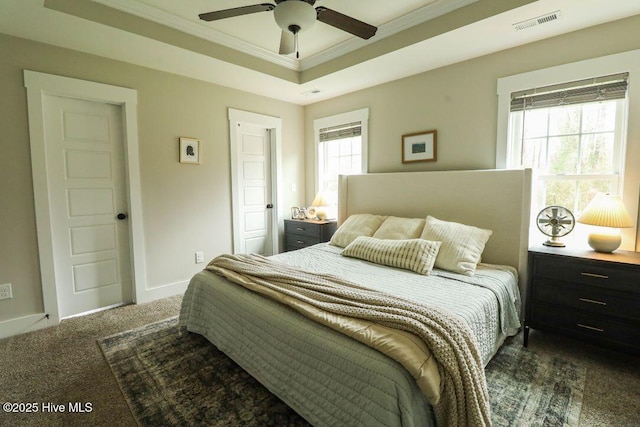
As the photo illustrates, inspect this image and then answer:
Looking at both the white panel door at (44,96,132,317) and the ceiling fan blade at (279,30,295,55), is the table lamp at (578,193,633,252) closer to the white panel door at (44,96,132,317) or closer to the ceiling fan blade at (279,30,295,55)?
the ceiling fan blade at (279,30,295,55)

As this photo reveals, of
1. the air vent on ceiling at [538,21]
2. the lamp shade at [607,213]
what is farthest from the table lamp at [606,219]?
the air vent on ceiling at [538,21]

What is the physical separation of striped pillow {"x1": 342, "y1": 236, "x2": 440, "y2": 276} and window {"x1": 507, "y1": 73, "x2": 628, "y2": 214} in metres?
1.15

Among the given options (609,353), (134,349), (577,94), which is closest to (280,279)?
(134,349)

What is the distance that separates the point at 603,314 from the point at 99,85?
4413mm

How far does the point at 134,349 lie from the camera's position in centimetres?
229

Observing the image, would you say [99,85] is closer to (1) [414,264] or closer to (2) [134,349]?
(2) [134,349]

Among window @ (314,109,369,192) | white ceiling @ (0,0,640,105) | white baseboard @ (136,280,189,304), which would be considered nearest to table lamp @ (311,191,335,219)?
window @ (314,109,369,192)

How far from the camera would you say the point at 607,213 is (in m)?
2.12

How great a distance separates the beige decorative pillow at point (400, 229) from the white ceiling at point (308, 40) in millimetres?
1561

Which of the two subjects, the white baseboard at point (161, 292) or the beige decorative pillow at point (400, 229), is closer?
the beige decorative pillow at point (400, 229)

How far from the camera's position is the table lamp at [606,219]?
2.09 m

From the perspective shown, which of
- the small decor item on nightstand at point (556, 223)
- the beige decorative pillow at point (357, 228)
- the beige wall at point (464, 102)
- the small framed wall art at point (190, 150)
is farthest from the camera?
the small framed wall art at point (190, 150)

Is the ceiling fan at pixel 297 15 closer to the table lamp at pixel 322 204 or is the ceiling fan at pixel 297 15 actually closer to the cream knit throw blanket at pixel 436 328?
the cream knit throw blanket at pixel 436 328

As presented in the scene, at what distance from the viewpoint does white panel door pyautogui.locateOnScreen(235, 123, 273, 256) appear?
158 inches
